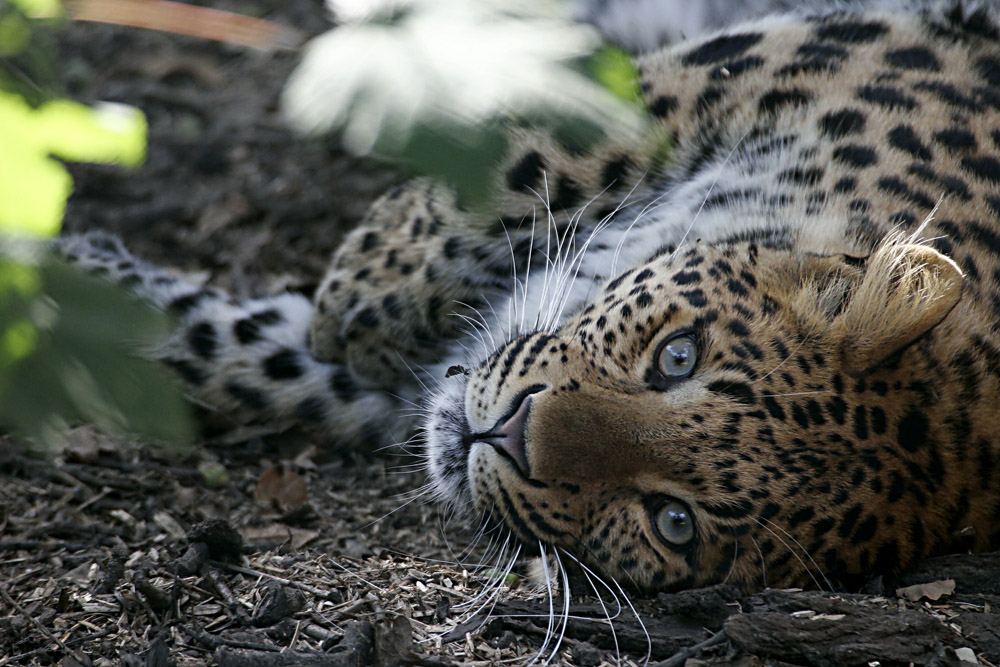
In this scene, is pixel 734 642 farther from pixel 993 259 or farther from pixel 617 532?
pixel 993 259

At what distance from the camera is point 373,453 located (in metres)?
5.62

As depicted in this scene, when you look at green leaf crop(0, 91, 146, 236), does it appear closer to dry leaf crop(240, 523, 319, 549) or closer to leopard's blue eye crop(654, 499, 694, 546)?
leopard's blue eye crop(654, 499, 694, 546)

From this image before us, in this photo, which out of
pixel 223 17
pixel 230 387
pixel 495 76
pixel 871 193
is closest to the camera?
pixel 495 76

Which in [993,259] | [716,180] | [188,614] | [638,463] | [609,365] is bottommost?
[188,614]

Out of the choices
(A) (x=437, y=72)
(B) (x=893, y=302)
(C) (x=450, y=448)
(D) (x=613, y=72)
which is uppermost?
(B) (x=893, y=302)

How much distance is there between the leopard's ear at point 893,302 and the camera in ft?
11.3

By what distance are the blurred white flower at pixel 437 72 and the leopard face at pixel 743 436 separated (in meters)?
2.04

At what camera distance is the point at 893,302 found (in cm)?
348

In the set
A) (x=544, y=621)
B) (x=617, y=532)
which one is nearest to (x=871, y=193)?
(x=617, y=532)

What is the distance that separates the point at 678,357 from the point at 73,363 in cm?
249

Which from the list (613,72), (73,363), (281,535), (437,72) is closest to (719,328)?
(613,72)

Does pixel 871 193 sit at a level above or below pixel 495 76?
above

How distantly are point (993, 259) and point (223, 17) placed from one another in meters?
3.42

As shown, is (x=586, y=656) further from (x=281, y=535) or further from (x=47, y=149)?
(x=47, y=149)
